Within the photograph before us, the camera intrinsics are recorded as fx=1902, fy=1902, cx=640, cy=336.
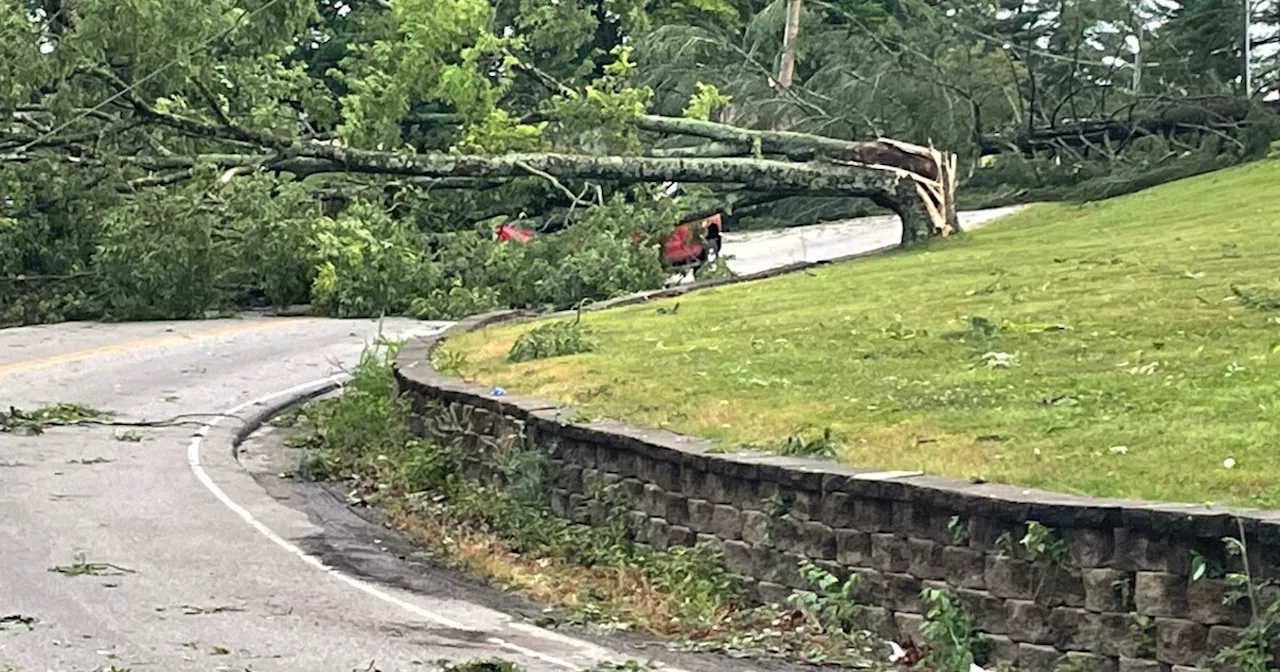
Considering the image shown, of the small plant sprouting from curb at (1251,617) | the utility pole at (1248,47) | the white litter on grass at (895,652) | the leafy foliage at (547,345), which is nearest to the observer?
the small plant sprouting from curb at (1251,617)

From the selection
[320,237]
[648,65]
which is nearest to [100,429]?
[320,237]

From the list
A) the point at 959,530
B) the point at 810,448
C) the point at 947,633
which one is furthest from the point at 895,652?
the point at 810,448

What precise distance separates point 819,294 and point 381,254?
8195 millimetres

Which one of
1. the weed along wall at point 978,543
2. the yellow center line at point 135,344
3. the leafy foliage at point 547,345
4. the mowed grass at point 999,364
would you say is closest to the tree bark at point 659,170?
the yellow center line at point 135,344

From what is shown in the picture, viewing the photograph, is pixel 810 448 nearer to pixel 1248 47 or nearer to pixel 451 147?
pixel 451 147

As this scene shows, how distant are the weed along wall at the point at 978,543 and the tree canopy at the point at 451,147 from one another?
13667mm

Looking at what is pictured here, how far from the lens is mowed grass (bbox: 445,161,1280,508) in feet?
29.5

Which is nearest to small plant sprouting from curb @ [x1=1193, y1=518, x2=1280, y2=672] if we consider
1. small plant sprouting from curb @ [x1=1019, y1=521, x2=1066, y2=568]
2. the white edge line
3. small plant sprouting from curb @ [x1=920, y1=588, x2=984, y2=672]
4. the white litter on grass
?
small plant sprouting from curb @ [x1=1019, y1=521, x2=1066, y2=568]

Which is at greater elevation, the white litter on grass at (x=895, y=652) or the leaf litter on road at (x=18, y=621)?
the leaf litter on road at (x=18, y=621)

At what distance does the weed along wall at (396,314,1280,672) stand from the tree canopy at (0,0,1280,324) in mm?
13667

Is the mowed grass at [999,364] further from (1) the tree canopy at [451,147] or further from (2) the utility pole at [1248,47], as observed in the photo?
(2) the utility pole at [1248,47]

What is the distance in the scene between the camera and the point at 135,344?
22234 mm

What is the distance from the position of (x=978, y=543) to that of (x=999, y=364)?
4720 mm

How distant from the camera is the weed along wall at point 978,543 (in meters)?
7.08
